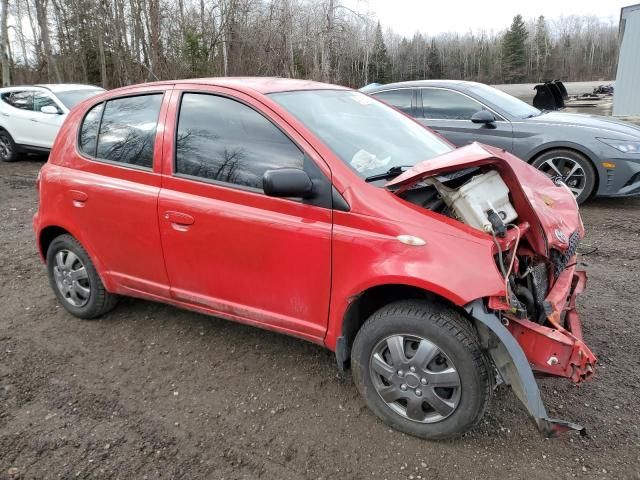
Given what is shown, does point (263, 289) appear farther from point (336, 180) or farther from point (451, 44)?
point (451, 44)

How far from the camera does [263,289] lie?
9.25 feet

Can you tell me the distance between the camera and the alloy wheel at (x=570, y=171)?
20.5 feet

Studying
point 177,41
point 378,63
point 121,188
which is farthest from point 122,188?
A: point 378,63

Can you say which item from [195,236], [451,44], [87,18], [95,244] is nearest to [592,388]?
[195,236]

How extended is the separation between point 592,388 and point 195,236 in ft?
8.17

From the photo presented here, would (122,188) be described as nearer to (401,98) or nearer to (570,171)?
(401,98)

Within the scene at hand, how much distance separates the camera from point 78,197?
11.4ft

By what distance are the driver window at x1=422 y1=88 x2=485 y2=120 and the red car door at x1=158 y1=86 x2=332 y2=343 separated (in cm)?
473

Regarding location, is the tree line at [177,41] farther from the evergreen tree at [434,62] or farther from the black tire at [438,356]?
the black tire at [438,356]

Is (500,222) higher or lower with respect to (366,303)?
higher

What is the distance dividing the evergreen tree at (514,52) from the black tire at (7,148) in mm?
68707

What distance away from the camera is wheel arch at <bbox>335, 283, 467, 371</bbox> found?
2500 mm

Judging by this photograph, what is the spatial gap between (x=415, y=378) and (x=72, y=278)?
2.76m

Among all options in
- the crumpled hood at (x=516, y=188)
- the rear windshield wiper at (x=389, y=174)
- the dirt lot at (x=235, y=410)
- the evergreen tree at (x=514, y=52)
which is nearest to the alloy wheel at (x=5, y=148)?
the dirt lot at (x=235, y=410)
